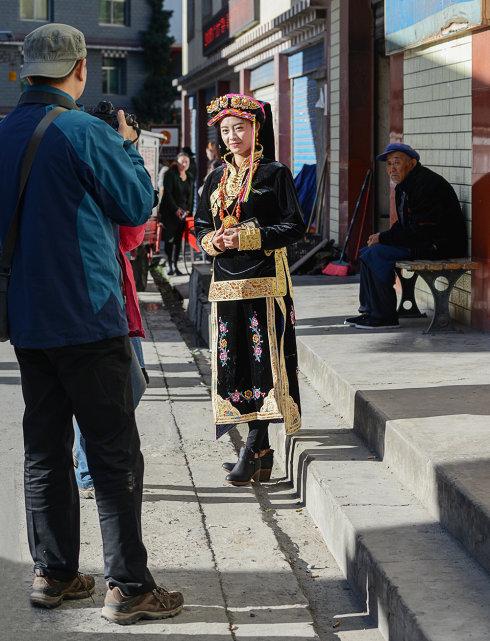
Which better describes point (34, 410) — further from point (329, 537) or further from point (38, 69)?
point (329, 537)

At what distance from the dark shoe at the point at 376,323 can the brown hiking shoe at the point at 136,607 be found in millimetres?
5374

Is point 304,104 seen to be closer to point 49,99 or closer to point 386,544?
point 386,544

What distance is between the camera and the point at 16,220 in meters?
4.14

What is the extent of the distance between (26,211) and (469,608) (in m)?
1.96

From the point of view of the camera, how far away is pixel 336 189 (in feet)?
52.4

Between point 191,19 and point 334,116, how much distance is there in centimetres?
1798

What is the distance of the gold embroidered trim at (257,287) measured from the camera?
6.05 m

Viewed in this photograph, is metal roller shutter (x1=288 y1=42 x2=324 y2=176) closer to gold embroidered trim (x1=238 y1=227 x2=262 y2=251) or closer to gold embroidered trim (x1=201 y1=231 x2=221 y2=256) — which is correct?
gold embroidered trim (x1=201 y1=231 x2=221 y2=256)

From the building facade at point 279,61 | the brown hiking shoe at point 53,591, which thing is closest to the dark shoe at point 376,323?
the brown hiking shoe at point 53,591

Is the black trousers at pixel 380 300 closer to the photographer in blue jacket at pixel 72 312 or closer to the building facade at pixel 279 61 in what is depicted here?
the photographer in blue jacket at pixel 72 312

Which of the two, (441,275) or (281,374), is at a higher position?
(441,275)

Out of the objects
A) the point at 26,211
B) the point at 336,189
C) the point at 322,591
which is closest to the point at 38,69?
the point at 26,211

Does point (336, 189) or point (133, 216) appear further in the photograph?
point (336, 189)

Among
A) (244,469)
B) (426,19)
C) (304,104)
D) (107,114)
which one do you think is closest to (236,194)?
(107,114)
